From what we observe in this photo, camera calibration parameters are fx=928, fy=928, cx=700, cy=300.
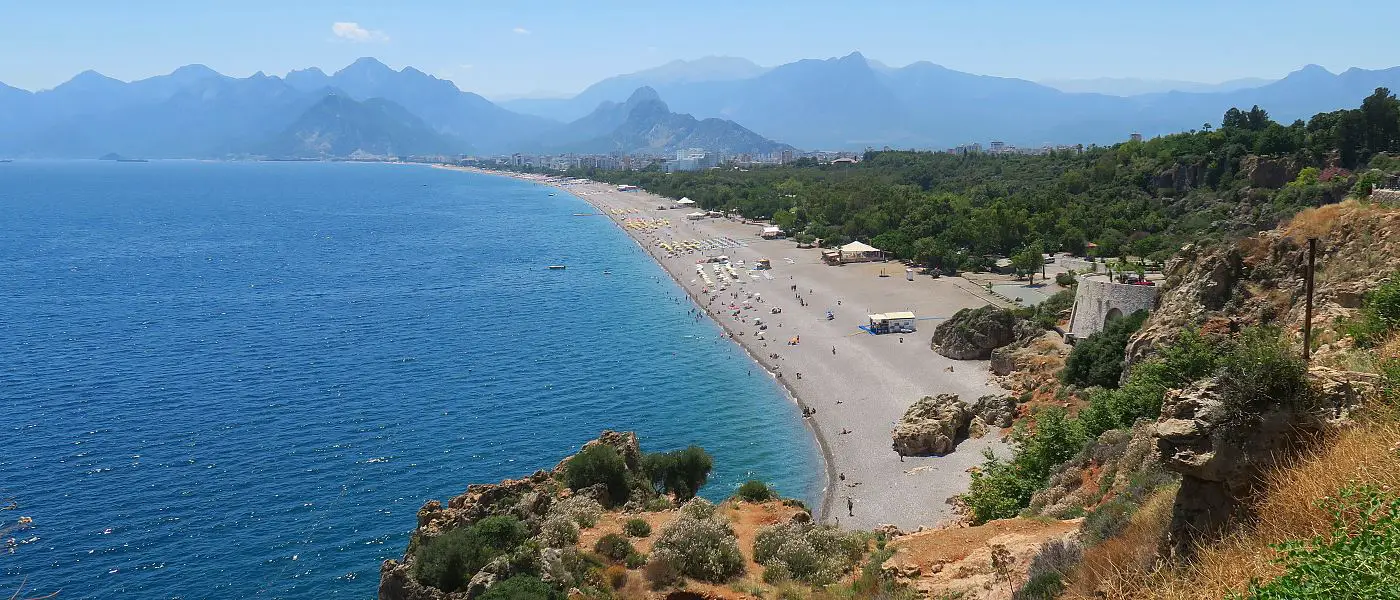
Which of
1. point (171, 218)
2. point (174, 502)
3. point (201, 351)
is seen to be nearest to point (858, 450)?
point (174, 502)

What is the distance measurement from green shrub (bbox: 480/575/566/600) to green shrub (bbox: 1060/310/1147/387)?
1995 centimetres

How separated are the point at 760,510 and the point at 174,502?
17.1 m

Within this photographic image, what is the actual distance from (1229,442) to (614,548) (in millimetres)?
10313

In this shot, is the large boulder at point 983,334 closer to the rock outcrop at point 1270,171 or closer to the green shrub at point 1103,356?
the green shrub at point 1103,356

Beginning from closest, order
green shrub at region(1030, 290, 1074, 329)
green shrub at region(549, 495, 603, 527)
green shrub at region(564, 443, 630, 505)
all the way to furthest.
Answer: green shrub at region(549, 495, 603, 527) → green shrub at region(564, 443, 630, 505) → green shrub at region(1030, 290, 1074, 329)

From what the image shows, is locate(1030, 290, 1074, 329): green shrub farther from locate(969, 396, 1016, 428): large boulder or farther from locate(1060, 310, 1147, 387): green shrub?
locate(969, 396, 1016, 428): large boulder

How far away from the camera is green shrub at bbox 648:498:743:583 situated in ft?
50.7

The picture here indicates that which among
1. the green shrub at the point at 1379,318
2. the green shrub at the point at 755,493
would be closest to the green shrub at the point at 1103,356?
the green shrub at the point at 755,493

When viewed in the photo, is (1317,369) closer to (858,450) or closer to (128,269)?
(858,450)

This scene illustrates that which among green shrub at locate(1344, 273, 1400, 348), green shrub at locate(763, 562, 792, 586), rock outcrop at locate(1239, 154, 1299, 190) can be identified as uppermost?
rock outcrop at locate(1239, 154, 1299, 190)

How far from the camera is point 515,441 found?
31234 millimetres

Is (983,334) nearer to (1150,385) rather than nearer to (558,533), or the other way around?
(1150,385)

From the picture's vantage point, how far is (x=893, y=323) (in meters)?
46.7

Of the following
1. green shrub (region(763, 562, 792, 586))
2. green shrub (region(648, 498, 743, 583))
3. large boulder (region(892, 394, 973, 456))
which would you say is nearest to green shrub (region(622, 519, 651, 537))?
green shrub (region(648, 498, 743, 583))
